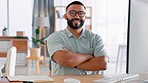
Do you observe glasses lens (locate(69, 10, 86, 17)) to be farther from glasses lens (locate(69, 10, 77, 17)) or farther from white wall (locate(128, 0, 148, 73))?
white wall (locate(128, 0, 148, 73))

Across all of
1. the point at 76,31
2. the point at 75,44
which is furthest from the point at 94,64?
the point at 76,31

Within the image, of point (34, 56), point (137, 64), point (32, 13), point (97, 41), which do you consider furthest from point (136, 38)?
point (32, 13)

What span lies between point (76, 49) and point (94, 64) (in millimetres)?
237

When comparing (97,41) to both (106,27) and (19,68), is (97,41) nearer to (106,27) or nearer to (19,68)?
(19,68)

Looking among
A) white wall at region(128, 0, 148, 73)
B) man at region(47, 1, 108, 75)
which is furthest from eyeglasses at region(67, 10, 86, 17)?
white wall at region(128, 0, 148, 73)

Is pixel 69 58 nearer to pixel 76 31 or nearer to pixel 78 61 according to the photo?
pixel 78 61

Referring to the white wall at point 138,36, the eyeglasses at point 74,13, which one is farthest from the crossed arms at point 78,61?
the white wall at point 138,36

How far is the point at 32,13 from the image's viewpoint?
7051 mm

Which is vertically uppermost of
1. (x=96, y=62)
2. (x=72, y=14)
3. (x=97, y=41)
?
(x=72, y=14)

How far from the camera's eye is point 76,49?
83.1 inches

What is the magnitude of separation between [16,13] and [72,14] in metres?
5.37

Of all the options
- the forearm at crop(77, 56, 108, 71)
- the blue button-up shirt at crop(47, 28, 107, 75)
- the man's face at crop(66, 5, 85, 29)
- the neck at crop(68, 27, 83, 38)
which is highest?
the man's face at crop(66, 5, 85, 29)

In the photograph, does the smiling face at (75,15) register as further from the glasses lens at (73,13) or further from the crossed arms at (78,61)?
the crossed arms at (78,61)

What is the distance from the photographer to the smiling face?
2.07m
